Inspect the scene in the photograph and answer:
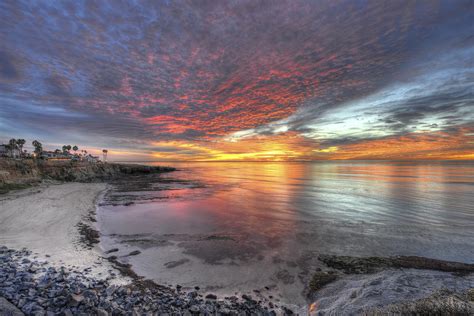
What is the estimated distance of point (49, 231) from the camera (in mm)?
12156

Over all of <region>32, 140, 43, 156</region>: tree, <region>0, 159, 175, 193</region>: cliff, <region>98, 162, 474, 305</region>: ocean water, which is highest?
<region>32, 140, 43, 156</region>: tree

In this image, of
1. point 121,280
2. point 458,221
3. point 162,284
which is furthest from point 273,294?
point 458,221

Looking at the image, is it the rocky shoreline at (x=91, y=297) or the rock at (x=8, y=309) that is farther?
the rocky shoreline at (x=91, y=297)

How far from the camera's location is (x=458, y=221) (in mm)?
15445

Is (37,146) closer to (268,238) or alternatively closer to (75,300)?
(268,238)

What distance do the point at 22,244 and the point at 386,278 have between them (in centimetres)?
1688

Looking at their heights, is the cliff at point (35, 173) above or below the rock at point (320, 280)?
above

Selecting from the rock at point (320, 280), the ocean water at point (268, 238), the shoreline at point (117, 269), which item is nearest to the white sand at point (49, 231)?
the shoreline at point (117, 269)

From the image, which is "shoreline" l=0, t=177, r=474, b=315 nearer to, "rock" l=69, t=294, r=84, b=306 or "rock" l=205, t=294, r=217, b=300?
"rock" l=205, t=294, r=217, b=300

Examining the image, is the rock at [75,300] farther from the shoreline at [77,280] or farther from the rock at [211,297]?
the rock at [211,297]

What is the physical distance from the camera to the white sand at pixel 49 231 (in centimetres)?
880

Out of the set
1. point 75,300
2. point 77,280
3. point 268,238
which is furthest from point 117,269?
point 268,238

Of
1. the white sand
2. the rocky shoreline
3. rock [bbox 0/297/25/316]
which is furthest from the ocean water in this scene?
rock [bbox 0/297/25/316]

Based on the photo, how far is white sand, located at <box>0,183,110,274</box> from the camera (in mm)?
8797
